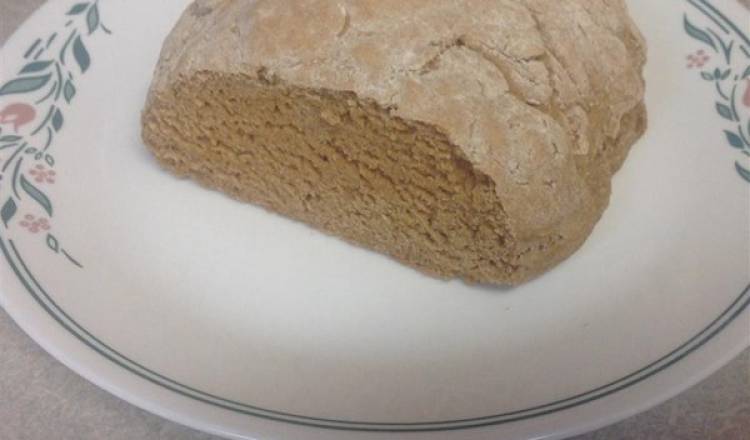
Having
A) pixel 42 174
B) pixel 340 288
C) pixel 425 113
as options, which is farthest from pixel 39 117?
pixel 425 113

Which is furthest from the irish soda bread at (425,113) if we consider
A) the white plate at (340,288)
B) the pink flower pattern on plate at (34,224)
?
the pink flower pattern on plate at (34,224)

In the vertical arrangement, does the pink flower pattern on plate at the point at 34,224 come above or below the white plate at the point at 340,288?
above

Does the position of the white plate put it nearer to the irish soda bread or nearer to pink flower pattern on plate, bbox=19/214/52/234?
pink flower pattern on plate, bbox=19/214/52/234

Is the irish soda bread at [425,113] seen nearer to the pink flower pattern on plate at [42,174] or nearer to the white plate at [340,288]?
the white plate at [340,288]

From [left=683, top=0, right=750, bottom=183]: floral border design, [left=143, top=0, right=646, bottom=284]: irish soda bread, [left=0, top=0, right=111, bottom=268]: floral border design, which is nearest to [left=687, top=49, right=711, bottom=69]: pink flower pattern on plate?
[left=683, top=0, right=750, bottom=183]: floral border design

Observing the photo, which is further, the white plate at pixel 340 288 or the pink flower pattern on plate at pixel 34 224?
the pink flower pattern on plate at pixel 34 224
